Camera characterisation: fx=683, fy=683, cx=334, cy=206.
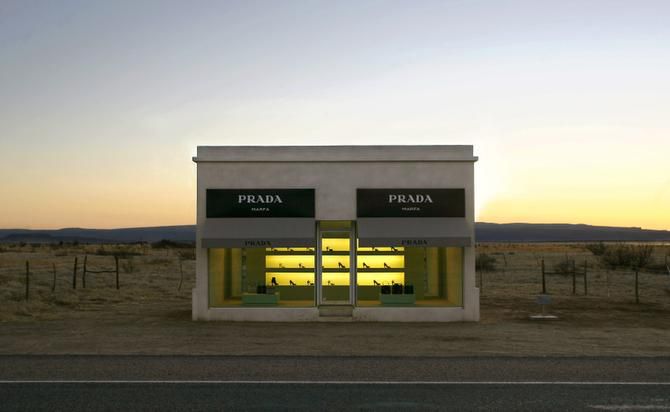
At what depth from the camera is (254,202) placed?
2294 cm

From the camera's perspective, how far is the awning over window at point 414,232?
880 inches

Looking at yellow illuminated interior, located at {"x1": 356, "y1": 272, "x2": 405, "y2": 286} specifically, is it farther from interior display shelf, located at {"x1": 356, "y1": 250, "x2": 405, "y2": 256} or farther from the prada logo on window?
the prada logo on window

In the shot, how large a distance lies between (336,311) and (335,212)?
128 inches

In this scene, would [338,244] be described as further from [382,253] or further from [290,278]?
[290,278]

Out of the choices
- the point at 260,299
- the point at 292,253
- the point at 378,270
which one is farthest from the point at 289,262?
the point at 378,270

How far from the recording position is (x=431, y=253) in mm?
24844

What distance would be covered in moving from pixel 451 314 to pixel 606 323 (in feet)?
16.7

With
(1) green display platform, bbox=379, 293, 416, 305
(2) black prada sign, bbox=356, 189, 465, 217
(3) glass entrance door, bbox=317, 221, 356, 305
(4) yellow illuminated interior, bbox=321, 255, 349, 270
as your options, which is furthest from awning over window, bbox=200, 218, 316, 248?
(1) green display platform, bbox=379, 293, 416, 305

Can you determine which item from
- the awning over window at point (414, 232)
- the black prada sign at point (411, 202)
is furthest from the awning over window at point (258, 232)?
the black prada sign at point (411, 202)

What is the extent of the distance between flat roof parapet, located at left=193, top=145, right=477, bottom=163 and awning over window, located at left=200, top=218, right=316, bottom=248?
2.04 m

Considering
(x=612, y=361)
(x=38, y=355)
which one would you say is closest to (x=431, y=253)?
(x=612, y=361)

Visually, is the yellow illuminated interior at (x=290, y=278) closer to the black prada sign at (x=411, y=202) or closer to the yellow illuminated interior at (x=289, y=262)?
the yellow illuminated interior at (x=289, y=262)

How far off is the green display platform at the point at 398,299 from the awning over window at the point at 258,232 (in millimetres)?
3045
